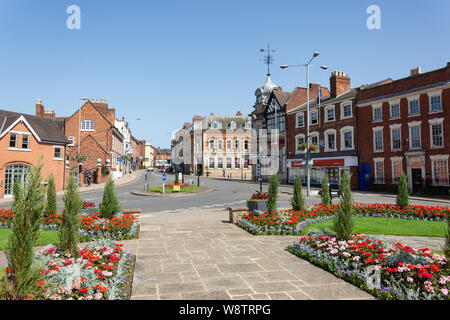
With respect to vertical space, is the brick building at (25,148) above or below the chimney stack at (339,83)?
below

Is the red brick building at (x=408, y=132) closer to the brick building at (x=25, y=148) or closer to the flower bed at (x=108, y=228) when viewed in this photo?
the flower bed at (x=108, y=228)

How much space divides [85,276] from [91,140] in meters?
41.6

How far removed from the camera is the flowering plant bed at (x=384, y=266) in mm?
4867

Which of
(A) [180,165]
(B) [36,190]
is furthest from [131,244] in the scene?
(A) [180,165]

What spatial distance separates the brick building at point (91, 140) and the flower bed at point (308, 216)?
34.5m

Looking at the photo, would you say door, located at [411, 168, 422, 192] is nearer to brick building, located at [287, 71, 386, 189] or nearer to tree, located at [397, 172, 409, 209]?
brick building, located at [287, 71, 386, 189]

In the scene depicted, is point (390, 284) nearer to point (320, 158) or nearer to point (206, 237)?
point (206, 237)

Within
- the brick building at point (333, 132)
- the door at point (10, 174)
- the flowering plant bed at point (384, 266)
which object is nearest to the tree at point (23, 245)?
the flowering plant bed at point (384, 266)

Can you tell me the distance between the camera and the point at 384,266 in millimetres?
5633

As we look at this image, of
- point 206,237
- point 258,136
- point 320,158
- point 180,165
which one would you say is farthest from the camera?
point 180,165

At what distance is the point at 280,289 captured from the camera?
5184 millimetres

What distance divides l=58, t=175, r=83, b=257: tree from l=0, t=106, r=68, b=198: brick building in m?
21.8

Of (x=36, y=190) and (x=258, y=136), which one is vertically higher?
(x=258, y=136)
